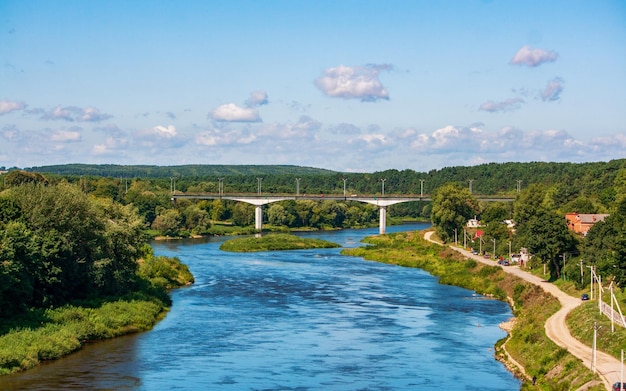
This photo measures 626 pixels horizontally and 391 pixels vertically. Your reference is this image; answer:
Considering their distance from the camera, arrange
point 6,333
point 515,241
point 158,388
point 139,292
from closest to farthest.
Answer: point 158,388
point 6,333
point 139,292
point 515,241

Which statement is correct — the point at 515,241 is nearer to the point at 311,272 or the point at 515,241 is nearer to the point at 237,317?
the point at 311,272

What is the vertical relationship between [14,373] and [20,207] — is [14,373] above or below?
below

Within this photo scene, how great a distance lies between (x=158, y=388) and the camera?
42.3 metres

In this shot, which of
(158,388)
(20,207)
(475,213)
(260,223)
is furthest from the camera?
(260,223)

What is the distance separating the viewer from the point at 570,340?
49281 millimetres

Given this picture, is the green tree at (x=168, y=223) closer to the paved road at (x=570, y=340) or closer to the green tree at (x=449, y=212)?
the green tree at (x=449, y=212)

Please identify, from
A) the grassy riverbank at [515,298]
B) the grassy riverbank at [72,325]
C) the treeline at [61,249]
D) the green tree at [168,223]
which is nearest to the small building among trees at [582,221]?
the grassy riverbank at [515,298]

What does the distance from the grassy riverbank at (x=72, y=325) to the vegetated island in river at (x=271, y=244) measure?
164ft

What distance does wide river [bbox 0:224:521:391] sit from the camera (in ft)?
144

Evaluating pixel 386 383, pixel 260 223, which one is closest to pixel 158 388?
pixel 386 383

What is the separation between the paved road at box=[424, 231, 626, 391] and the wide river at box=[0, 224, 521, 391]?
11.5 ft

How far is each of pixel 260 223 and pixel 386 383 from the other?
122 meters

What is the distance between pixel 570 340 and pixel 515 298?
21.9 m

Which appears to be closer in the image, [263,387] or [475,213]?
[263,387]
